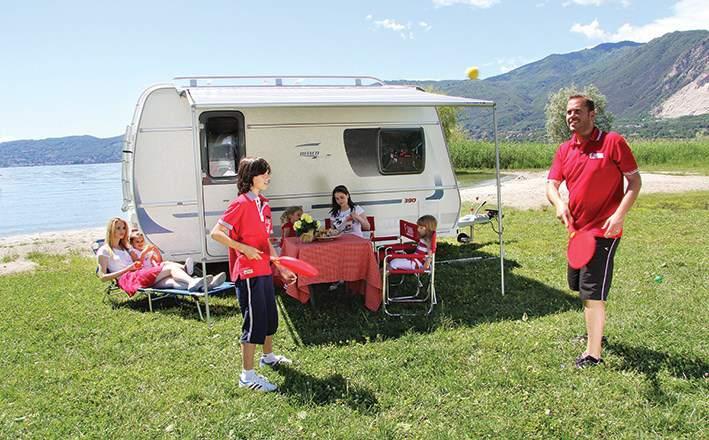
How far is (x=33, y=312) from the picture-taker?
A: 6.50m

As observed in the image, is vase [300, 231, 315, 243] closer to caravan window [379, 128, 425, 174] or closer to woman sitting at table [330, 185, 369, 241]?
woman sitting at table [330, 185, 369, 241]

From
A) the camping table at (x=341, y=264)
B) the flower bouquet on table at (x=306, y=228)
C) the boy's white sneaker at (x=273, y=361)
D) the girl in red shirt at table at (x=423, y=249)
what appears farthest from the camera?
the girl in red shirt at table at (x=423, y=249)

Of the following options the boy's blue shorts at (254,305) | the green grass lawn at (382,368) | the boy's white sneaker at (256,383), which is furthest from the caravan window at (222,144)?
the boy's white sneaker at (256,383)

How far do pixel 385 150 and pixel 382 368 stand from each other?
4.23 metres

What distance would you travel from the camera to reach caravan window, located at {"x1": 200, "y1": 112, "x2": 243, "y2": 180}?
729cm

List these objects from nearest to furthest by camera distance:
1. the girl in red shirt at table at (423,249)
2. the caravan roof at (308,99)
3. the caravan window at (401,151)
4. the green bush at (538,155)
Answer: the caravan roof at (308,99) < the girl in red shirt at table at (423,249) < the caravan window at (401,151) < the green bush at (538,155)

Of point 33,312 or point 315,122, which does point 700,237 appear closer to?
point 315,122

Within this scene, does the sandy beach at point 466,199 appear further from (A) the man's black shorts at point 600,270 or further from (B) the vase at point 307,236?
(A) the man's black shorts at point 600,270

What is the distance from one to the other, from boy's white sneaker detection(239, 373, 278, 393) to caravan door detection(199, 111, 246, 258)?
3.53 meters

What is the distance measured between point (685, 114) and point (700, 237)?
18205 cm

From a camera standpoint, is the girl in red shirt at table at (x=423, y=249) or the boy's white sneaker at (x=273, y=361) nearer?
the boy's white sneaker at (x=273, y=361)

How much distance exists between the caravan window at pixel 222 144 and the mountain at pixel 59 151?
140145 millimetres

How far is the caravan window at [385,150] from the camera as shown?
7.93 meters

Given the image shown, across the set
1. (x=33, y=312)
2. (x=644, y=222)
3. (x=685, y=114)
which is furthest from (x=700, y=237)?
(x=685, y=114)
